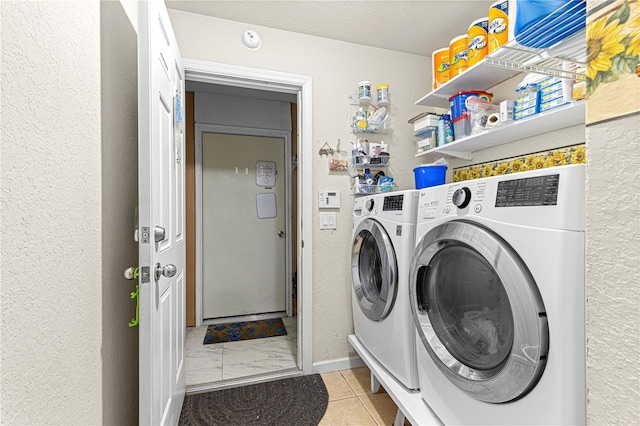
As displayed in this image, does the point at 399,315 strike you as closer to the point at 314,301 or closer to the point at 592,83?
the point at 314,301

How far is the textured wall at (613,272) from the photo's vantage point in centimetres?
41

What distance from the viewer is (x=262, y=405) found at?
170 centimetres

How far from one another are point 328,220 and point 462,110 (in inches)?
42.2

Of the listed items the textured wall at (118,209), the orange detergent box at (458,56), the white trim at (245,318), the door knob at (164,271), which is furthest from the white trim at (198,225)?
the orange detergent box at (458,56)

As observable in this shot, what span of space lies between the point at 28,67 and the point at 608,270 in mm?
1139

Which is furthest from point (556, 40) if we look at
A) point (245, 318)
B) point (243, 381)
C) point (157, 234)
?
point (245, 318)

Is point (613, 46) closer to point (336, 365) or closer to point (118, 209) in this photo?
point (118, 209)

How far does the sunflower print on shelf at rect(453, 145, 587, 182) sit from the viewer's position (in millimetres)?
1360

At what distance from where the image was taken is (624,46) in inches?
16.4

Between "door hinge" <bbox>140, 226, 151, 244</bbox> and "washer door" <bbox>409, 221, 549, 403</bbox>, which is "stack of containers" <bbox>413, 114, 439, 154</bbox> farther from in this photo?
"door hinge" <bbox>140, 226, 151, 244</bbox>

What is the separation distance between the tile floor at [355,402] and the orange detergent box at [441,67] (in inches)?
77.0

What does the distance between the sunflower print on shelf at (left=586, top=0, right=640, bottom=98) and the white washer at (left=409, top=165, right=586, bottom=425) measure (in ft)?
1.11

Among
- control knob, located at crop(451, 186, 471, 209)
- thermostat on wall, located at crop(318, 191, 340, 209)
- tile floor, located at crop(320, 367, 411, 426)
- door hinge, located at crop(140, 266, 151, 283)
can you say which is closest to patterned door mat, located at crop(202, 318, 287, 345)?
tile floor, located at crop(320, 367, 411, 426)

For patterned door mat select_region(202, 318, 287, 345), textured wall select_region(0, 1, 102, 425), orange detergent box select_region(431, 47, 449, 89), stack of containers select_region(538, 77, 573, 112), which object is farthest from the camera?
patterned door mat select_region(202, 318, 287, 345)
